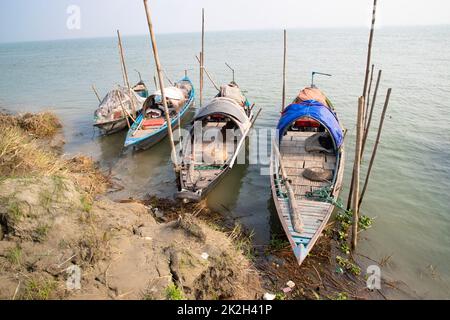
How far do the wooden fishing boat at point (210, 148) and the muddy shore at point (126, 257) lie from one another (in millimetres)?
1839

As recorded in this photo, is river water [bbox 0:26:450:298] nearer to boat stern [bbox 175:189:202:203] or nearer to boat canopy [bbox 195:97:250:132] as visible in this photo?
boat stern [bbox 175:189:202:203]

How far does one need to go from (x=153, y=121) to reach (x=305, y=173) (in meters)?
8.11

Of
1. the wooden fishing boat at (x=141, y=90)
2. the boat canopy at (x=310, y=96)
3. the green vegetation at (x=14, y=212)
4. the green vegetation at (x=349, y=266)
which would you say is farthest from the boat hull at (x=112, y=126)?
the green vegetation at (x=349, y=266)

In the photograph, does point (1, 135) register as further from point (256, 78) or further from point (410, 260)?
point (256, 78)

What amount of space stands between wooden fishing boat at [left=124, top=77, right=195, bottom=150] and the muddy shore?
215 inches

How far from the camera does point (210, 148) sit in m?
11.0

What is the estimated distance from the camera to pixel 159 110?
14828 millimetres

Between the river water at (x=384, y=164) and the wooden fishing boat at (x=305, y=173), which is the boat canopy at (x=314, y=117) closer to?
the wooden fishing boat at (x=305, y=173)

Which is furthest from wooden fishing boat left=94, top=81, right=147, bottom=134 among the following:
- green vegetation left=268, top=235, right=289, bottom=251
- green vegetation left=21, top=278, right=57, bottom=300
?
green vegetation left=21, top=278, right=57, bottom=300

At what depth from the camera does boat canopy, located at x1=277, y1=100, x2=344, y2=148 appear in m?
9.45

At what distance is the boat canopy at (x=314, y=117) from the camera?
31.0 ft

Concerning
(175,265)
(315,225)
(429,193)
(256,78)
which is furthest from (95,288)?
(256,78)

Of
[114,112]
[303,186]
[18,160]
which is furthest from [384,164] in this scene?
[114,112]
